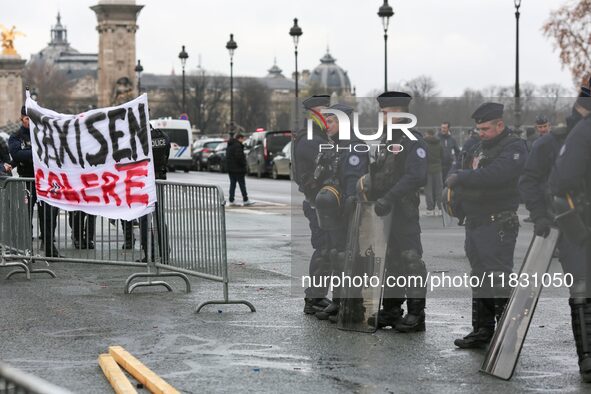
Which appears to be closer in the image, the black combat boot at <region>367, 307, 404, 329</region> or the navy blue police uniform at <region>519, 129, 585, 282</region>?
the navy blue police uniform at <region>519, 129, 585, 282</region>

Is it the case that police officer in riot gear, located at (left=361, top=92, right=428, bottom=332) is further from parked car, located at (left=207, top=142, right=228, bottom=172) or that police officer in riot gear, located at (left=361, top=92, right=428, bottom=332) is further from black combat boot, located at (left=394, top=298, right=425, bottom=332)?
parked car, located at (left=207, top=142, right=228, bottom=172)

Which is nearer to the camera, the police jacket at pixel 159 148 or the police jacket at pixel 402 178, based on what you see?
the police jacket at pixel 402 178

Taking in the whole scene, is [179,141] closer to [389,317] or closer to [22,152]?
[22,152]

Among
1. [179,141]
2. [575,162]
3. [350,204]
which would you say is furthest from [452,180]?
[179,141]

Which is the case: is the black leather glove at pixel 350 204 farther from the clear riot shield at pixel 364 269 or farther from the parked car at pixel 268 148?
the parked car at pixel 268 148

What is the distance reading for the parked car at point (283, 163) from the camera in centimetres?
4472

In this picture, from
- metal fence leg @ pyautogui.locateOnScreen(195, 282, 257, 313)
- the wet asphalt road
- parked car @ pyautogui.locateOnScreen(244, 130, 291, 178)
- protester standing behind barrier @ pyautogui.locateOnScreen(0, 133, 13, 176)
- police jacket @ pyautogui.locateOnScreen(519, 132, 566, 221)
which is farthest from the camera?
parked car @ pyautogui.locateOnScreen(244, 130, 291, 178)

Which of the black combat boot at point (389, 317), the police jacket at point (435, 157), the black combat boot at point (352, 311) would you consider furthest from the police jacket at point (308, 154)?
the police jacket at point (435, 157)

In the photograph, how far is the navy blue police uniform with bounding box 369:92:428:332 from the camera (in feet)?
30.1

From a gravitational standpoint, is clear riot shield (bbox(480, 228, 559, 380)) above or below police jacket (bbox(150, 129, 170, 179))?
below

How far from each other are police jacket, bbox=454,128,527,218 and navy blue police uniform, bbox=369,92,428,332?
0.65 meters

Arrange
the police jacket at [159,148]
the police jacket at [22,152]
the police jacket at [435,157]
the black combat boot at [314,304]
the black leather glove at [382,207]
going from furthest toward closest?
the police jacket at [435,157], the police jacket at [22,152], the police jacket at [159,148], the black combat boot at [314,304], the black leather glove at [382,207]

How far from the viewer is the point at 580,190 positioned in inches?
291

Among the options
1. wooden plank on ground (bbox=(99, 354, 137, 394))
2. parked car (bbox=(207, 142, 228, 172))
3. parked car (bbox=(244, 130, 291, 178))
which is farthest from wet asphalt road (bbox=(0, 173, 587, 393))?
parked car (bbox=(207, 142, 228, 172))
